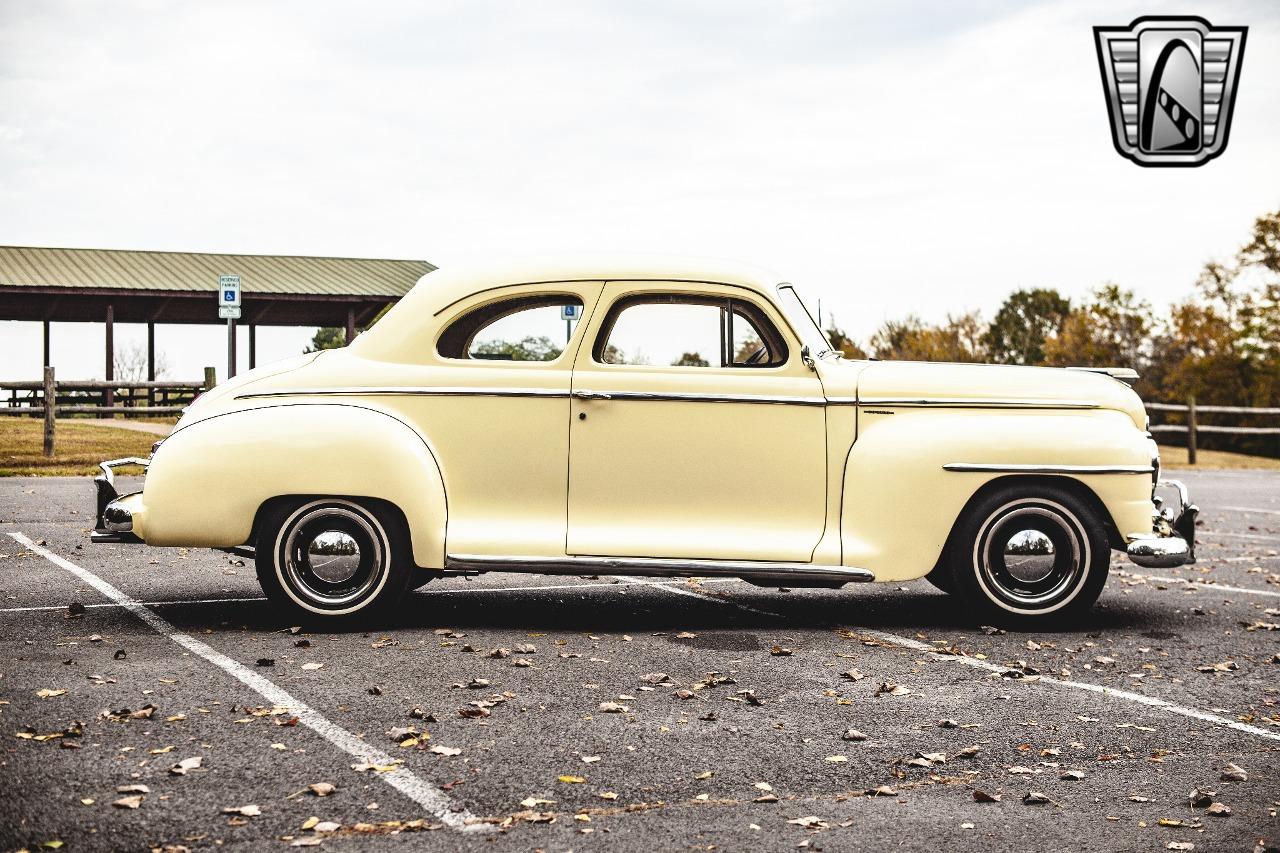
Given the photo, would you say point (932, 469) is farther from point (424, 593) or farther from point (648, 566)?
point (424, 593)

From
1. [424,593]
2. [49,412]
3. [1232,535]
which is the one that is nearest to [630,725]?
[424,593]

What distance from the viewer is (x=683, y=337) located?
7297 millimetres

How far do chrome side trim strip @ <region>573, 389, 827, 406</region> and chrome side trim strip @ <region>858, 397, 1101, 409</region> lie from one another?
1.03ft

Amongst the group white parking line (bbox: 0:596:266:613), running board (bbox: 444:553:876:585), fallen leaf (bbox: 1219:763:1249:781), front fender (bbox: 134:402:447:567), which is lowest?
fallen leaf (bbox: 1219:763:1249:781)

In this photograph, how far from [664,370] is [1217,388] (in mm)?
37071

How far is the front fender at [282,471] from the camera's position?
22.9 feet

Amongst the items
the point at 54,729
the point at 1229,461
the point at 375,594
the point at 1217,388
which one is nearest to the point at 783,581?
the point at 375,594

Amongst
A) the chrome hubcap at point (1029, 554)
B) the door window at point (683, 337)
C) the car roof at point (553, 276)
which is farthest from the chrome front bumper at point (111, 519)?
the chrome hubcap at point (1029, 554)

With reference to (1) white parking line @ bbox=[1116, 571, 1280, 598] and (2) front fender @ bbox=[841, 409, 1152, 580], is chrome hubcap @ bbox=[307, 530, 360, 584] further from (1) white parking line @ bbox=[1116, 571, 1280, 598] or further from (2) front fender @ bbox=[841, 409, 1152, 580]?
(1) white parking line @ bbox=[1116, 571, 1280, 598]

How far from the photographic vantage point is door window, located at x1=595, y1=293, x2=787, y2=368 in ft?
23.9

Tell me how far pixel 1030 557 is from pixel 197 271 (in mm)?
28115

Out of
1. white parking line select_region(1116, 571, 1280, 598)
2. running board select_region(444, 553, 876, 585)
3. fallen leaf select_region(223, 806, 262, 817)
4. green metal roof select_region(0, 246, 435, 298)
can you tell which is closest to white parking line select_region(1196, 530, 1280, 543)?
white parking line select_region(1116, 571, 1280, 598)

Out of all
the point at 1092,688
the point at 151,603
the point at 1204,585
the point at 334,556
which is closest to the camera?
the point at 1092,688

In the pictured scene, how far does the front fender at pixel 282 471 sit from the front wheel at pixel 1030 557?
2842mm
